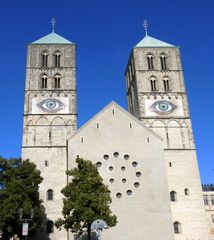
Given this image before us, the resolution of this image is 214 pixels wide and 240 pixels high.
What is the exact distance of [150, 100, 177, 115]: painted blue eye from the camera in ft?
131

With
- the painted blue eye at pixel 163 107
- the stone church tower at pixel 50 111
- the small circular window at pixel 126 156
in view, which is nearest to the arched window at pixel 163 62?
the painted blue eye at pixel 163 107

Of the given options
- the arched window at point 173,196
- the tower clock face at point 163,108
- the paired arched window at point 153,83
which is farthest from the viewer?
the paired arched window at point 153,83

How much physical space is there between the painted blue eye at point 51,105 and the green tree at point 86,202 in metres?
12.9

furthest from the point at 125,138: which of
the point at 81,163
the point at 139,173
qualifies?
the point at 81,163

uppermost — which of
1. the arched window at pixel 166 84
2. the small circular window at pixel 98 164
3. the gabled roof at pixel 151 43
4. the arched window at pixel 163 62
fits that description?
the gabled roof at pixel 151 43

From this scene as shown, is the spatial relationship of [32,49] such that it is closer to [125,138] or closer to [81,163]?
[125,138]

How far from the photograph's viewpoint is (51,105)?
39781 mm

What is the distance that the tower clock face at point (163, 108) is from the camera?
39.8 metres

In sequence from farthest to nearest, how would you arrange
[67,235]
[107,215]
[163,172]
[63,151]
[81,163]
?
[63,151]
[163,172]
[67,235]
[81,163]
[107,215]

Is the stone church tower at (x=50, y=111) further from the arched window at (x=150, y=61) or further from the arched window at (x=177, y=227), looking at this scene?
the arched window at (x=177, y=227)

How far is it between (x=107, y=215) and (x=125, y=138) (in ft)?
37.2

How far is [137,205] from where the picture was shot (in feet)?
108

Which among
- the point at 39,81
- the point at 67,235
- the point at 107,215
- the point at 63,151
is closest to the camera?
the point at 107,215

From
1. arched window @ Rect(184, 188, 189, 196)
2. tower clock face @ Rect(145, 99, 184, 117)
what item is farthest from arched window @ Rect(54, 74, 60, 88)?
arched window @ Rect(184, 188, 189, 196)
